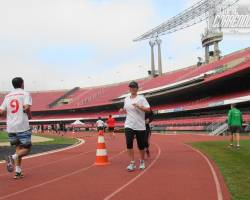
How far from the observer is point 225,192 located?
6648 millimetres

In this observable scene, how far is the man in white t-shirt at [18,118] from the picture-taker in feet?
27.6

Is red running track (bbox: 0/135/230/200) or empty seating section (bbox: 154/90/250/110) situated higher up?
empty seating section (bbox: 154/90/250/110)

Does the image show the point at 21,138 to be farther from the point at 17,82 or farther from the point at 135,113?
the point at 135,113

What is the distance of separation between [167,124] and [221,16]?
69.4ft

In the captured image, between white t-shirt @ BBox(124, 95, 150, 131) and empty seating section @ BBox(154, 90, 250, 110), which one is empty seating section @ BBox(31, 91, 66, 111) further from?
white t-shirt @ BBox(124, 95, 150, 131)

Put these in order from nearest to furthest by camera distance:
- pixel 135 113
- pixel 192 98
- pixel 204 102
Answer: pixel 135 113 < pixel 204 102 < pixel 192 98

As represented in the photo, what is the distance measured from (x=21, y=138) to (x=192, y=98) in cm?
A: 5163

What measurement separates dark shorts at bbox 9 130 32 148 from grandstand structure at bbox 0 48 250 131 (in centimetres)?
1326

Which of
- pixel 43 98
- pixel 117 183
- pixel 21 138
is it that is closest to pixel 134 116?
pixel 117 183

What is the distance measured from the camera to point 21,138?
8.48 meters

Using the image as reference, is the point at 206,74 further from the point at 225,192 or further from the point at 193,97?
the point at 225,192

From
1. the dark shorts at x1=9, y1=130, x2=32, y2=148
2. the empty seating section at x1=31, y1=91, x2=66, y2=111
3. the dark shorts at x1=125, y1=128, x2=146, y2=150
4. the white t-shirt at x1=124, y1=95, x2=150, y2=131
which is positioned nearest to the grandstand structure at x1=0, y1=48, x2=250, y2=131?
the empty seating section at x1=31, y1=91, x2=66, y2=111

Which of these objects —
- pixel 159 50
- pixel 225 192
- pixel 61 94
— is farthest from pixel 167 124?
pixel 61 94

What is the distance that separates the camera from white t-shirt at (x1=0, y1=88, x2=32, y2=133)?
331 inches
